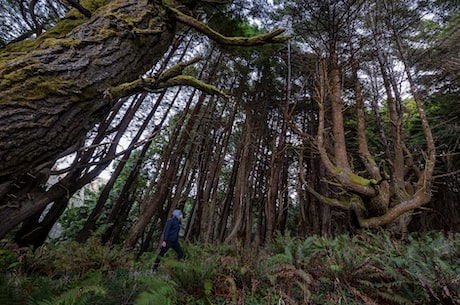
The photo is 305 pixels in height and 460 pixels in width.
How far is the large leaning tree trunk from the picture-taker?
110 centimetres

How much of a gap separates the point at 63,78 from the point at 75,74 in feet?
0.20

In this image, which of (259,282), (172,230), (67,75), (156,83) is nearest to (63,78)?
(67,75)

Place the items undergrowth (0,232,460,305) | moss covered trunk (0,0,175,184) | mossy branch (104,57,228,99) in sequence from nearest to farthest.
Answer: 1. moss covered trunk (0,0,175,184)
2. mossy branch (104,57,228,99)
3. undergrowth (0,232,460,305)

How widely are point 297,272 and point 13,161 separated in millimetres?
2629

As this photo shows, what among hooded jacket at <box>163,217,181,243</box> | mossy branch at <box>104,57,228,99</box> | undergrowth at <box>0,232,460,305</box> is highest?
mossy branch at <box>104,57,228,99</box>

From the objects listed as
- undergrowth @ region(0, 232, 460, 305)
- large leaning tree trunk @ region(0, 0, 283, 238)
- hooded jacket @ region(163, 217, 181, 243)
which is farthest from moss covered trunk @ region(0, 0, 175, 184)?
hooded jacket @ region(163, 217, 181, 243)

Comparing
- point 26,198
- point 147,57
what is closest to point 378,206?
point 147,57

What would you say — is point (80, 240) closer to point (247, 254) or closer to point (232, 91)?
point (247, 254)

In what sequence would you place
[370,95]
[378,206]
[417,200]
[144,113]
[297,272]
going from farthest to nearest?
[144,113]
[370,95]
[378,206]
[417,200]
[297,272]

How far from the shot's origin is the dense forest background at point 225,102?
4.18 ft

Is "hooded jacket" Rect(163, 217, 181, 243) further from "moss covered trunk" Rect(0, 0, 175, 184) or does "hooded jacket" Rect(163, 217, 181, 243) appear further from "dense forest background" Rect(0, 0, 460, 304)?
"moss covered trunk" Rect(0, 0, 175, 184)

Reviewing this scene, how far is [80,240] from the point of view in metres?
6.34

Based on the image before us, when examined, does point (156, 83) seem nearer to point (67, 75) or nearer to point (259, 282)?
point (67, 75)

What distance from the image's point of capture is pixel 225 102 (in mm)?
5309
